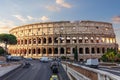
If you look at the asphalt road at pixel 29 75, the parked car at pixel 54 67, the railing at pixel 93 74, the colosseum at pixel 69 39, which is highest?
the colosseum at pixel 69 39

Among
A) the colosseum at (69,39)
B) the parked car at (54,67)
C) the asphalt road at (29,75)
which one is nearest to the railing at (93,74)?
the asphalt road at (29,75)

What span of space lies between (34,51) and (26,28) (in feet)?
45.3

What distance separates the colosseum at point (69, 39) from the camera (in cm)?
11350

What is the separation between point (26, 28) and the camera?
12450 cm

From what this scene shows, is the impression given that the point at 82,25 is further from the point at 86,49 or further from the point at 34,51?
the point at 34,51

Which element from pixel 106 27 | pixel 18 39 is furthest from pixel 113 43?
pixel 18 39

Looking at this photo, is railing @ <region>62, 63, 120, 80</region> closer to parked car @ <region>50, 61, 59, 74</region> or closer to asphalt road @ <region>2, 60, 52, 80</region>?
asphalt road @ <region>2, 60, 52, 80</region>

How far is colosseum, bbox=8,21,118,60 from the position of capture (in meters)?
114

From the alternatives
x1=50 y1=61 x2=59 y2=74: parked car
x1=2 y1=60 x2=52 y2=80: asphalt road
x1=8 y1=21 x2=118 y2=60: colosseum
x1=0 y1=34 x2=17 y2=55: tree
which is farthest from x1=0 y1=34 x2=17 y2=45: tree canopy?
x1=50 y1=61 x2=59 y2=74: parked car

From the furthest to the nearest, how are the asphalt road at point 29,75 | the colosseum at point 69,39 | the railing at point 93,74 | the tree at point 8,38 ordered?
the tree at point 8,38 < the colosseum at point 69,39 < the asphalt road at point 29,75 < the railing at point 93,74

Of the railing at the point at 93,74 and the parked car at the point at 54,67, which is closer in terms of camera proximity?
the railing at the point at 93,74

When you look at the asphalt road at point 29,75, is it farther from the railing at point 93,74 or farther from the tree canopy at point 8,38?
the tree canopy at point 8,38

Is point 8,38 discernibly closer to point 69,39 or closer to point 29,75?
point 69,39

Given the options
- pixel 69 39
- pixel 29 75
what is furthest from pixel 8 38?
pixel 29 75
